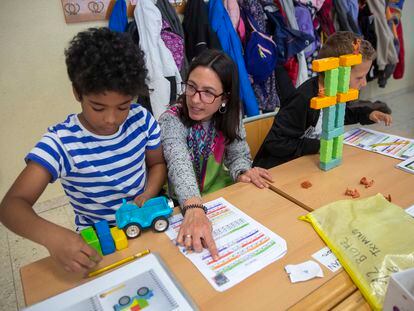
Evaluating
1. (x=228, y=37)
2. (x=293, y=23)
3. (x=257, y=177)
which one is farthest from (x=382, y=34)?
(x=257, y=177)

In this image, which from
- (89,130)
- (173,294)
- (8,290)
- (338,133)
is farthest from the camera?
(8,290)

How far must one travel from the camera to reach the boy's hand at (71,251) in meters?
0.66

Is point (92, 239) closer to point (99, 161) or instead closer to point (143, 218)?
point (143, 218)

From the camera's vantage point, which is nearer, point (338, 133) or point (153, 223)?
point (153, 223)

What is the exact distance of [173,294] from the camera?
2.04 feet

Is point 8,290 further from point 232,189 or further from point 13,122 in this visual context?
point 232,189

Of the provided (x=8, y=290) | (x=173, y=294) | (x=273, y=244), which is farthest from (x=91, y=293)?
(x=8, y=290)

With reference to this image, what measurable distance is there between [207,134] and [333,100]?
1.57 feet

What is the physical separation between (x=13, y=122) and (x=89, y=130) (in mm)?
1424

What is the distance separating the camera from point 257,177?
1068 mm

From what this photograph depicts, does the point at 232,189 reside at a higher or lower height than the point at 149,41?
lower

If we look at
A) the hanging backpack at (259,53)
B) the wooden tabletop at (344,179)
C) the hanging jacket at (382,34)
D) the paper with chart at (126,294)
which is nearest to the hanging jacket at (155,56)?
the hanging backpack at (259,53)

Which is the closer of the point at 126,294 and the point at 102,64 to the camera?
the point at 126,294

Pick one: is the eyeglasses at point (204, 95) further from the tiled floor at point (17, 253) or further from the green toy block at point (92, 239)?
the tiled floor at point (17, 253)
